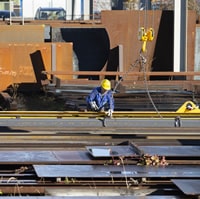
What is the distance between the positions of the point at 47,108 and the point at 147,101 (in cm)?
269

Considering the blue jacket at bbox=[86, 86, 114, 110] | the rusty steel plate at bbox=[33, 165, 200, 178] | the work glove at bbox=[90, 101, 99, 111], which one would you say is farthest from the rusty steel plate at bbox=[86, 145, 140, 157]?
the work glove at bbox=[90, 101, 99, 111]

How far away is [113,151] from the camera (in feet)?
26.2

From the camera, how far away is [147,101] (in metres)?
15.9

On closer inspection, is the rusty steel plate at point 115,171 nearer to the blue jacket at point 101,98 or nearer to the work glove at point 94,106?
the blue jacket at point 101,98

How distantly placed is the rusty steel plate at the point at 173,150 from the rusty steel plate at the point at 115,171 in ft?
1.34

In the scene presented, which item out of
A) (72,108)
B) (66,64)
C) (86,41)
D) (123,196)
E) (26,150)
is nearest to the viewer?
(123,196)

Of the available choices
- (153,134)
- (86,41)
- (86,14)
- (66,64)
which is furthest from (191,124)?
(86,14)

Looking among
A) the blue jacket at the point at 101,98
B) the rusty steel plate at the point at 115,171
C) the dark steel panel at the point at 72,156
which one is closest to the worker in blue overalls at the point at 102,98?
the blue jacket at the point at 101,98

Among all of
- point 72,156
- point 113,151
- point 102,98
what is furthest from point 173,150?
point 102,98

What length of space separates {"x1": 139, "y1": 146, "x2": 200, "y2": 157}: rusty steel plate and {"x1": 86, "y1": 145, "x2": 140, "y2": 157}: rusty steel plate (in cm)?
15

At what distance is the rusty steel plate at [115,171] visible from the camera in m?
6.89

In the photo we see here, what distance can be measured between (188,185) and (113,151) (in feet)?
5.49

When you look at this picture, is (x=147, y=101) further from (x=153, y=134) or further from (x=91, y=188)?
(x=91, y=188)

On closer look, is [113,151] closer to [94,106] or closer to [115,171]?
[115,171]
